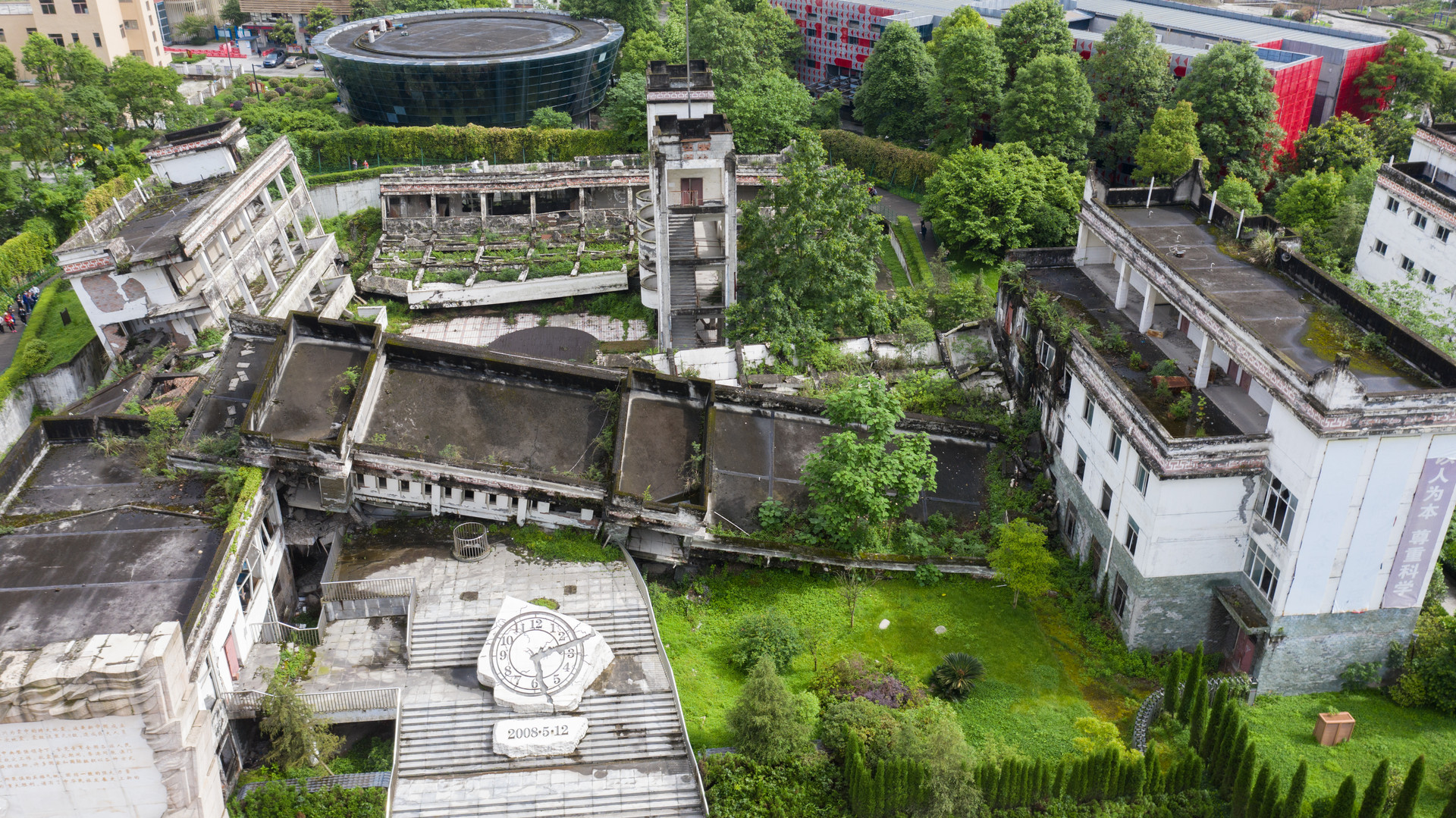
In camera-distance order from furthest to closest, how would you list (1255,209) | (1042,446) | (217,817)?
(1255,209) < (1042,446) < (217,817)

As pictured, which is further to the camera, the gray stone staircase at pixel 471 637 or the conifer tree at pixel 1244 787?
the gray stone staircase at pixel 471 637

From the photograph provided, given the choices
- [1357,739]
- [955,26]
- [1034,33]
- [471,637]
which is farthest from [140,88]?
[1357,739]

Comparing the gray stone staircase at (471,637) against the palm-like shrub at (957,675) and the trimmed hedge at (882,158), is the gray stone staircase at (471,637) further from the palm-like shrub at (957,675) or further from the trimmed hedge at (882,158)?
the trimmed hedge at (882,158)

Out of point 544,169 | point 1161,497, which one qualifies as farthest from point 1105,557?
point 544,169

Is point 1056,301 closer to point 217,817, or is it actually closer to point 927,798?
point 927,798

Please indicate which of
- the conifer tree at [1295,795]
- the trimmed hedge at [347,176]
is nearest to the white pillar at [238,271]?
the trimmed hedge at [347,176]
